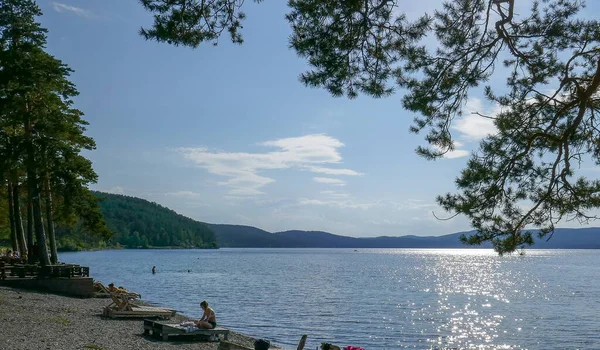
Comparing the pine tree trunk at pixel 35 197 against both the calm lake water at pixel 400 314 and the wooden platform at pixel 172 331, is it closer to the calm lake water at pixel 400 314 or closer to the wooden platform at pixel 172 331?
the calm lake water at pixel 400 314

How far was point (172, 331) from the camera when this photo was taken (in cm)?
1920

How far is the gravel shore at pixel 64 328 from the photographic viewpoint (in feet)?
53.3

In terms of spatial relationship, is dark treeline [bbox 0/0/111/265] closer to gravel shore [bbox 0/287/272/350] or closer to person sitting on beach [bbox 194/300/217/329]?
gravel shore [bbox 0/287/272/350]

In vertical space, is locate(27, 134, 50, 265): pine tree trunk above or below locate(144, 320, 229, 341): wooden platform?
above

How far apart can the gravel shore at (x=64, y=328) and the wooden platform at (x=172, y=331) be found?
279 mm

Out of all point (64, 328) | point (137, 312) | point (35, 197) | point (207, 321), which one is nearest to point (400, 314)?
point (137, 312)

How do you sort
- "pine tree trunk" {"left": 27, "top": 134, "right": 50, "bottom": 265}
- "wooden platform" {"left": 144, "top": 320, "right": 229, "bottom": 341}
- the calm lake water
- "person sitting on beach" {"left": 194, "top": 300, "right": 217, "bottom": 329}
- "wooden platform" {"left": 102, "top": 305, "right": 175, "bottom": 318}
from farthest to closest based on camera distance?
the calm lake water
"pine tree trunk" {"left": 27, "top": 134, "right": 50, "bottom": 265}
"wooden platform" {"left": 102, "top": 305, "right": 175, "bottom": 318}
"person sitting on beach" {"left": 194, "top": 300, "right": 217, "bottom": 329}
"wooden platform" {"left": 144, "top": 320, "right": 229, "bottom": 341}

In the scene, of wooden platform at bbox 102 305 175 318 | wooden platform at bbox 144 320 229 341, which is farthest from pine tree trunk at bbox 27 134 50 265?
wooden platform at bbox 144 320 229 341

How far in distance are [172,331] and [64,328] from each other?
3.39 metres

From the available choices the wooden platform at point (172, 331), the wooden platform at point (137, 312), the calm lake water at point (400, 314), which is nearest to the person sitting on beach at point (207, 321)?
the wooden platform at point (172, 331)

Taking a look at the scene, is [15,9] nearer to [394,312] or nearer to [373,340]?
[373,340]

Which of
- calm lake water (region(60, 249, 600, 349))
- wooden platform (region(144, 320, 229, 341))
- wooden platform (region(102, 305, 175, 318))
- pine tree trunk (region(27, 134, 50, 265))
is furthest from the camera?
calm lake water (region(60, 249, 600, 349))

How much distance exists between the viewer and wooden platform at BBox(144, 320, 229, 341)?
1922cm

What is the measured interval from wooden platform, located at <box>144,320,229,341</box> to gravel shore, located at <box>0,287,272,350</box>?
0.92ft
